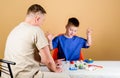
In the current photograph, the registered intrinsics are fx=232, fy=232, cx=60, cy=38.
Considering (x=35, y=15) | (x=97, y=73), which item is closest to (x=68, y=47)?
(x=97, y=73)

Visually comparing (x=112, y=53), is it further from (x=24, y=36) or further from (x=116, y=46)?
(x=24, y=36)

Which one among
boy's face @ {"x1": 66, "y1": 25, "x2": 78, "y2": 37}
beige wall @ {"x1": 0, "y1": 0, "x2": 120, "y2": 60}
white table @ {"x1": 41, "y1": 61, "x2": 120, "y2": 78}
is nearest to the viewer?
white table @ {"x1": 41, "y1": 61, "x2": 120, "y2": 78}

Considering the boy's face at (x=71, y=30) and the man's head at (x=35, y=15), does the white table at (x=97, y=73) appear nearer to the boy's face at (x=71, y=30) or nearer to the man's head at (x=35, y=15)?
the man's head at (x=35, y=15)

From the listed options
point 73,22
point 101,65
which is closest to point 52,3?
point 73,22

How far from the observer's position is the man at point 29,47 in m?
1.84

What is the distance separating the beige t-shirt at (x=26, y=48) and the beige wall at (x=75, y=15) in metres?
1.50

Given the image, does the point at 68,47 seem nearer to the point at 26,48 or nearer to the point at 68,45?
the point at 68,45

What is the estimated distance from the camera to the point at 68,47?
272 cm

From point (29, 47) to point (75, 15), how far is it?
5.32 ft

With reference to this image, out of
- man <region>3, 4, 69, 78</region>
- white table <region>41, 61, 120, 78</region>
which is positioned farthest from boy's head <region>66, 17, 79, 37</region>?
→ man <region>3, 4, 69, 78</region>

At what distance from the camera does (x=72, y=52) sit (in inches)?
107

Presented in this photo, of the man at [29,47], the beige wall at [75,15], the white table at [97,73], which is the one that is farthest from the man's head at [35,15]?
the beige wall at [75,15]

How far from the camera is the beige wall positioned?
3.33m

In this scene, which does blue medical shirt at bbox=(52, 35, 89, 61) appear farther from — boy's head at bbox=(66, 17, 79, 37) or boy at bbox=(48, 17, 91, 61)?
boy's head at bbox=(66, 17, 79, 37)
